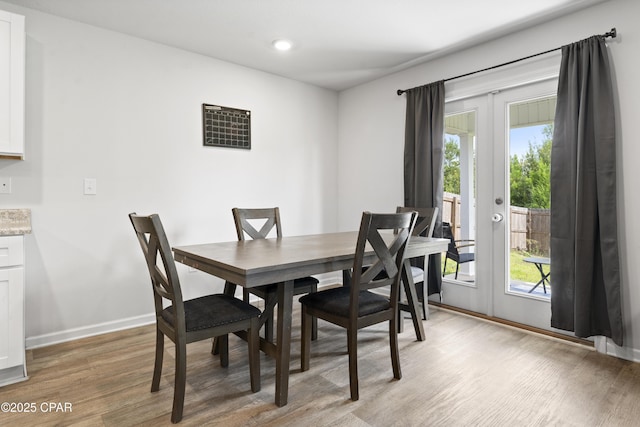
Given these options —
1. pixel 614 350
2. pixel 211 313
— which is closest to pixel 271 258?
pixel 211 313

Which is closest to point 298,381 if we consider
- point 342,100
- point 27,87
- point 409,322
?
point 409,322

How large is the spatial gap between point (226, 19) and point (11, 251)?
205cm

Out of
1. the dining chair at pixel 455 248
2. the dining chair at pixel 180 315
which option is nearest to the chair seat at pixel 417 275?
the dining chair at pixel 455 248

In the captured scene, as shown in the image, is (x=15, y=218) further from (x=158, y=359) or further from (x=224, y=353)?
(x=224, y=353)

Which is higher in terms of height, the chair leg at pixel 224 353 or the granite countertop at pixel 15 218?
the granite countertop at pixel 15 218

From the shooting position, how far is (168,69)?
126 inches

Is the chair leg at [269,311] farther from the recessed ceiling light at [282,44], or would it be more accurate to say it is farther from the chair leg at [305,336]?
the recessed ceiling light at [282,44]

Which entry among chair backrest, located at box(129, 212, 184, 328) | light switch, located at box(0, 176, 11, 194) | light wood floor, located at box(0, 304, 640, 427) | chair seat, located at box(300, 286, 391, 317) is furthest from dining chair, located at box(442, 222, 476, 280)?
light switch, located at box(0, 176, 11, 194)

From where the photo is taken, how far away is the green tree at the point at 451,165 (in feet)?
11.2

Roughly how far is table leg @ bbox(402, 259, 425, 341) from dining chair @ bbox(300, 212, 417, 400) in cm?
65

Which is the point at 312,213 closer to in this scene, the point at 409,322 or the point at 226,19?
the point at 409,322

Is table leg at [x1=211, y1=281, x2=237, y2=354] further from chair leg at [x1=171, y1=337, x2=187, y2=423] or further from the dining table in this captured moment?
chair leg at [x1=171, y1=337, x2=187, y2=423]

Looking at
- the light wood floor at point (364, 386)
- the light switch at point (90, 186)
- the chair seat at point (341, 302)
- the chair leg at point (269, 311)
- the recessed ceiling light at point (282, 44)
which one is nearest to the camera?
the light wood floor at point (364, 386)

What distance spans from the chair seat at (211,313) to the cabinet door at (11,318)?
89 centimetres
